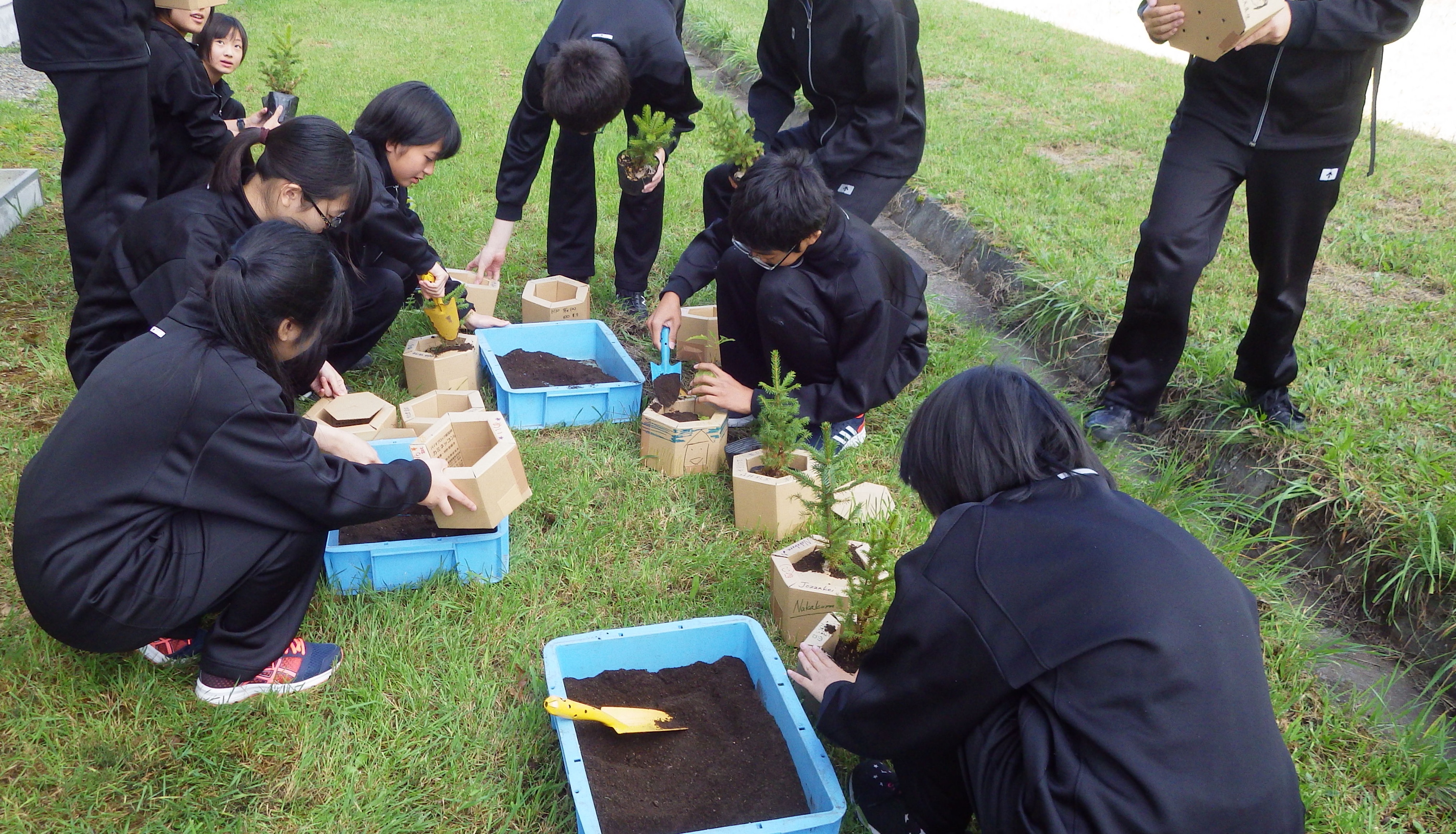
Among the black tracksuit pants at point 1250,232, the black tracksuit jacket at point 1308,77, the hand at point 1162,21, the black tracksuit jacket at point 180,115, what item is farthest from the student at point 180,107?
the black tracksuit jacket at point 1308,77

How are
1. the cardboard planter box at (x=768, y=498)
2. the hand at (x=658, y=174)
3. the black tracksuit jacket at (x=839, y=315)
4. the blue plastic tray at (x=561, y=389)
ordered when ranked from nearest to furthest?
1. the cardboard planter box at (x=768, y=498)
2. the black tracksuit jacket at (x=839, y=315)
3. the blue plastic tray at (x=561, y=389)
4. the hand at (x=658, y=174)

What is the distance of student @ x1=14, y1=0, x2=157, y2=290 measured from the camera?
340cm

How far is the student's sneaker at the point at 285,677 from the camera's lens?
240cm

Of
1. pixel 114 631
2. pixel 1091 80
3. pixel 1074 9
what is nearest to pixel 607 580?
pixel 114 631

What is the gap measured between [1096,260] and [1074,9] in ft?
27.3

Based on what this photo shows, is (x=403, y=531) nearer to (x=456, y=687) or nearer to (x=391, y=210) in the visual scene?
(x=456, y=687)

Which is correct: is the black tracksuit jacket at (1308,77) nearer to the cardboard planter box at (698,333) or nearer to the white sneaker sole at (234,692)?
the cardboard planter box at (698,333)

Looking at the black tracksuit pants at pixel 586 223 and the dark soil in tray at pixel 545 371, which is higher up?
the black tracksuit pants at pixel 586 223

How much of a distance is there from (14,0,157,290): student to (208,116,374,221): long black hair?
2.55ft

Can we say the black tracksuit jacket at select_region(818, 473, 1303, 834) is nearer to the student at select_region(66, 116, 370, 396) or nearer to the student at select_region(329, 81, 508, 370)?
the student at select_region(66, 116, 370, 396)

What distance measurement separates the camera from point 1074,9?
11.8 metres

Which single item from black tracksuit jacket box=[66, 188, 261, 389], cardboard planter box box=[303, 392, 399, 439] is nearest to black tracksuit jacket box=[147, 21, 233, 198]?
black tracksuit jacket box=[66, 188, 261, 389]

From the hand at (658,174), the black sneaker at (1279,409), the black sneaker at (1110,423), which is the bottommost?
the black sneaker at (1110,423)

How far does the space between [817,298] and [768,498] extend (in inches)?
28.8
